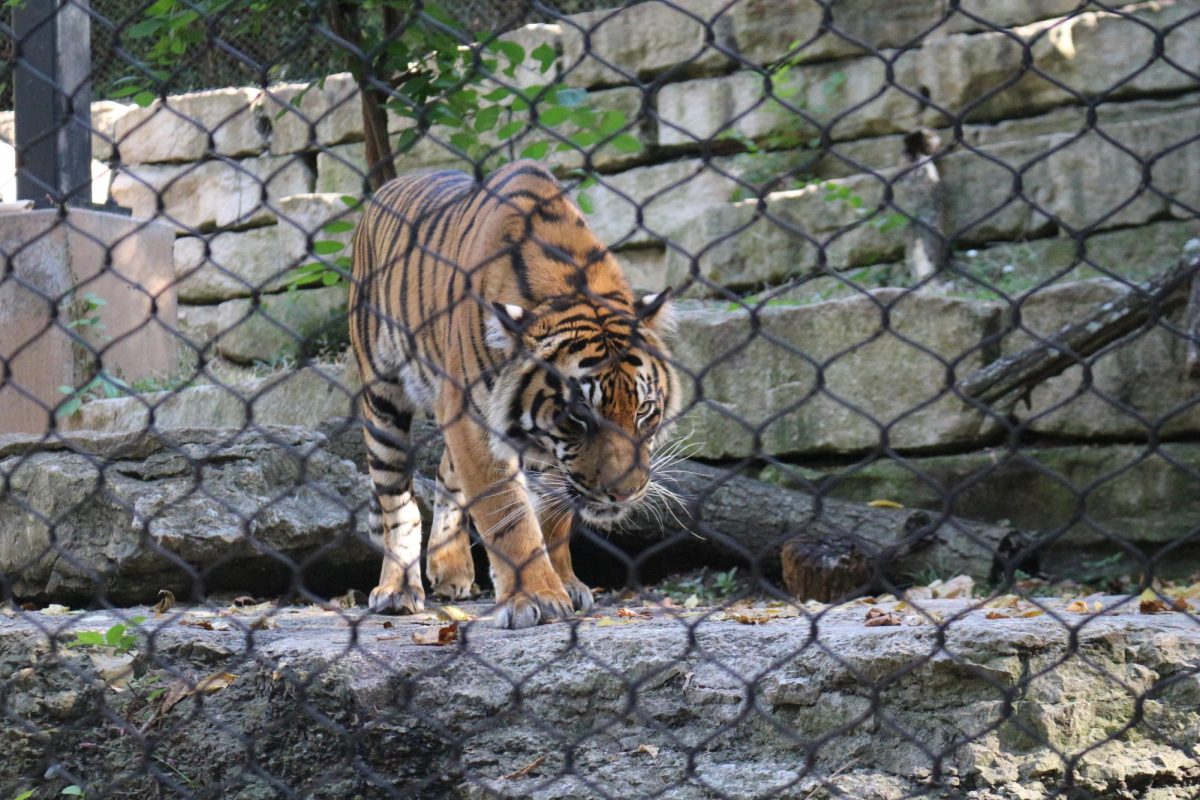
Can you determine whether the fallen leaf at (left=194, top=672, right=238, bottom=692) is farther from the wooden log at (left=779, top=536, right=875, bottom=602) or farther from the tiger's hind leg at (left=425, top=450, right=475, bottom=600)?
the wooden log at (left=779, top=536, right=875, bottom=602)

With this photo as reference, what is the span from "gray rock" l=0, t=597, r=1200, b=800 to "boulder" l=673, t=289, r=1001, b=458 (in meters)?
2.89

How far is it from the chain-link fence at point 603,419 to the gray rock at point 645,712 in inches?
0.4

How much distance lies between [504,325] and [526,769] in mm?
919

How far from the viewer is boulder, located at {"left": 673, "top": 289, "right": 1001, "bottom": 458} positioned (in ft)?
18.5

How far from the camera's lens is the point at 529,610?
3131 mm

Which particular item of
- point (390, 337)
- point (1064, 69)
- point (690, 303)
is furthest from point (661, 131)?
point (390, 337)

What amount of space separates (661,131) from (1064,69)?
220cm

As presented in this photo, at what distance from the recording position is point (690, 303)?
640 centimetres

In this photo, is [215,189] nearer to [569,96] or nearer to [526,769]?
[569,96]

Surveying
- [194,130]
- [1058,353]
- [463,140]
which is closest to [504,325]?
[463,140]

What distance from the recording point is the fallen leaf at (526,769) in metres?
2.55

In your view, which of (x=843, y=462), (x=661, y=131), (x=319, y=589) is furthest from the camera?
(x=661, y=131)

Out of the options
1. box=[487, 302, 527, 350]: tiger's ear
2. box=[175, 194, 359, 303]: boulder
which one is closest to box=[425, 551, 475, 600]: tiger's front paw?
box=[487, 302, 527, 350]: tiger's ear

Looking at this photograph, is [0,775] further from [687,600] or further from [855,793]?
[687,600]
